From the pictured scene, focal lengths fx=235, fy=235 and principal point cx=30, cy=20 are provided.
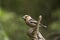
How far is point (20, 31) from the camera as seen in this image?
257 cm

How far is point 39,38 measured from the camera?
3.44 feet

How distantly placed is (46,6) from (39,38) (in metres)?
1.63

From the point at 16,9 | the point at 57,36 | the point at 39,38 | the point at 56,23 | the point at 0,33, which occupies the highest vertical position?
the point at 16,9

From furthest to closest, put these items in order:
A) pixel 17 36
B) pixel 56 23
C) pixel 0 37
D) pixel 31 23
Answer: pixel 56 23 → pixel 17 36 → pixel 0 37 → pixel 31 23

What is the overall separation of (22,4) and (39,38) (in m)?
1.71

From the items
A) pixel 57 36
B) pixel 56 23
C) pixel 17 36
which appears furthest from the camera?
pixel 56 23

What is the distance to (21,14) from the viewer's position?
266 cm

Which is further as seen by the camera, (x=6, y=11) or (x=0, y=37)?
(x=6, y=11)

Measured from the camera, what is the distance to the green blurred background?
254 cm

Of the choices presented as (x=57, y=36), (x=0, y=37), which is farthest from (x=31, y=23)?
(x=0, y=37)

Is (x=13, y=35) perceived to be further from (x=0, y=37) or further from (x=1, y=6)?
(x=1, y=6)

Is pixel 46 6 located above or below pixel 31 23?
above

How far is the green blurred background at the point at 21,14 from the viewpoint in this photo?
2.54m

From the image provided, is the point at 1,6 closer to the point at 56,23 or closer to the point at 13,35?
the point at 13,35
